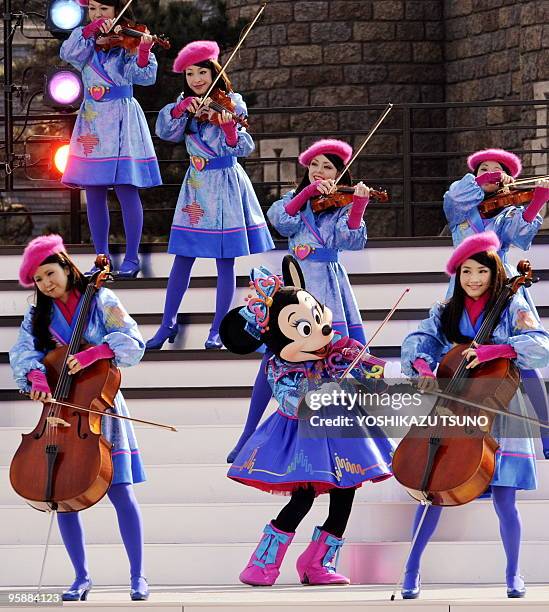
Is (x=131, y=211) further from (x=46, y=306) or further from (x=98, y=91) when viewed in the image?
(x=46, y=306)

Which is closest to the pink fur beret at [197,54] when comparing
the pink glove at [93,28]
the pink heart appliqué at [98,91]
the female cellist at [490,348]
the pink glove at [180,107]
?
the pink glove at [180,107]

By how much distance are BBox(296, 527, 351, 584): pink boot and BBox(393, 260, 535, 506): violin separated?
1.84 feet

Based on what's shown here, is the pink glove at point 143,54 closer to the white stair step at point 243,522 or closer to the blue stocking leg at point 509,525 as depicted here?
the white stair step at point 243,522

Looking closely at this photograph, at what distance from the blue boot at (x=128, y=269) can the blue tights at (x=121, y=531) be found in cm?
266

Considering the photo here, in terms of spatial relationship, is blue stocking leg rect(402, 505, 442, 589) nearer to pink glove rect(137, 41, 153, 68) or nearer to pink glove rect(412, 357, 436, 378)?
pink glove rect(412, 357, 436, 378)

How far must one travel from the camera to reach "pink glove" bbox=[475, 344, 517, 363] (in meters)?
6.59

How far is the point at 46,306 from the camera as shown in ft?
22.7

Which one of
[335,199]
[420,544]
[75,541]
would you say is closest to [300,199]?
[335,199]

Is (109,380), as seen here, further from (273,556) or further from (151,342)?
(151,342)

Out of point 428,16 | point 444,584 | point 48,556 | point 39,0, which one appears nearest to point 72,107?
point 48,556

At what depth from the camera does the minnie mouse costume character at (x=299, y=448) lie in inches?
272

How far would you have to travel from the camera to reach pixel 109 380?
21.7 feet

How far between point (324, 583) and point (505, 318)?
1.21 metres

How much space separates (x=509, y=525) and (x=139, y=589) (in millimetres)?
1360
